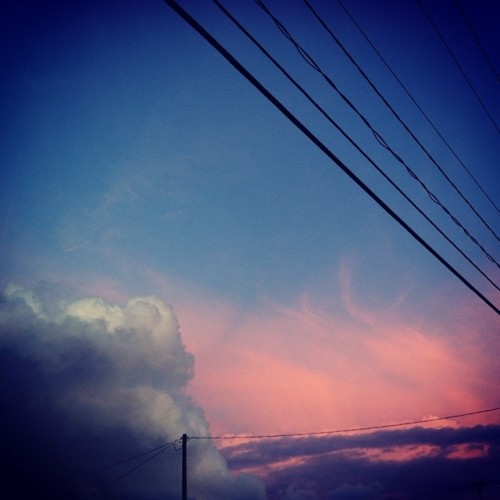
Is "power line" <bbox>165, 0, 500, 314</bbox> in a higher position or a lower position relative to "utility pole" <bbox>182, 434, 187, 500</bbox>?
higher

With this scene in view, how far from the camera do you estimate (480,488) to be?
4319 centimetres

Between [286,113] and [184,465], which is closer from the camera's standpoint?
[286,113]

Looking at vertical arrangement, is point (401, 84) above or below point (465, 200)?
above

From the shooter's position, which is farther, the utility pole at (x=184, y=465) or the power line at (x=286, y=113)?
the utility pole at (x=184, y=465)

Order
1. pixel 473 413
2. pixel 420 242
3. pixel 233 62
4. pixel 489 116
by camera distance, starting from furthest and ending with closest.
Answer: pixel 473 413 → pixel 489 116 → pixel 420 242 → pixel 233 62

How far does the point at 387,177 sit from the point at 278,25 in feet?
8.01

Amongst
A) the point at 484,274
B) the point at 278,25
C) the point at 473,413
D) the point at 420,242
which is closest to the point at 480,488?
the point at 473,413

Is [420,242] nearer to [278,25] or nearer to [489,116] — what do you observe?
[278,25]

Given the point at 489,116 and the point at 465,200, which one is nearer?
the point at 465,200

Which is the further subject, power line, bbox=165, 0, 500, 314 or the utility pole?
the utility pole

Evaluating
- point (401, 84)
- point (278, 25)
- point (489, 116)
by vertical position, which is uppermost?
point (489, 116)

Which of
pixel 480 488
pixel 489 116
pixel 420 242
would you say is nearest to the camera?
pixel 420 242

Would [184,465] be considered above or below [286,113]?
below

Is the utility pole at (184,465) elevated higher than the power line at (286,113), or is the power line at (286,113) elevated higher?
the power line at (286,113)
